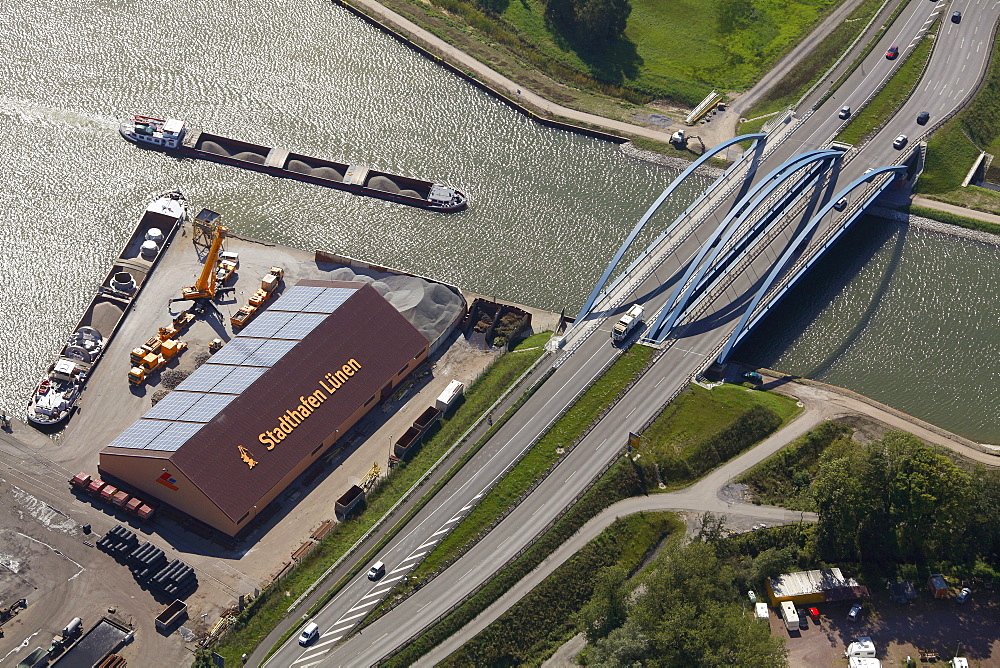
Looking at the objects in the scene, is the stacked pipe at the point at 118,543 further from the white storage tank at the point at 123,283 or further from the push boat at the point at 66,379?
the white storage tank at the point at 123,283

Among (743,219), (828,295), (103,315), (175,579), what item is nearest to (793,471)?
(828,295)

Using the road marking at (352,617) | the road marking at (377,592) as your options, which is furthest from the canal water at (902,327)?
the road marking at (352,617)

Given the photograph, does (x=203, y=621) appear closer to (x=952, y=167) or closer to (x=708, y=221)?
(x=708, y=221)

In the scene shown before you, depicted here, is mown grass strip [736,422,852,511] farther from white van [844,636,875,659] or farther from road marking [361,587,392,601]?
road marking [361,587,392,601]

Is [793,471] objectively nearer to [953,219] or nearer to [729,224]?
[729,224]

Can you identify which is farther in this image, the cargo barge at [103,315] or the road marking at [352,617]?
the cargo barge at [103,315]

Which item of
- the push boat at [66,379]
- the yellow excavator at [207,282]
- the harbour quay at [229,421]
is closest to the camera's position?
the harbour quay at [229,421]

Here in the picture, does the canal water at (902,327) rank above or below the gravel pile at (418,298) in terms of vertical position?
above
